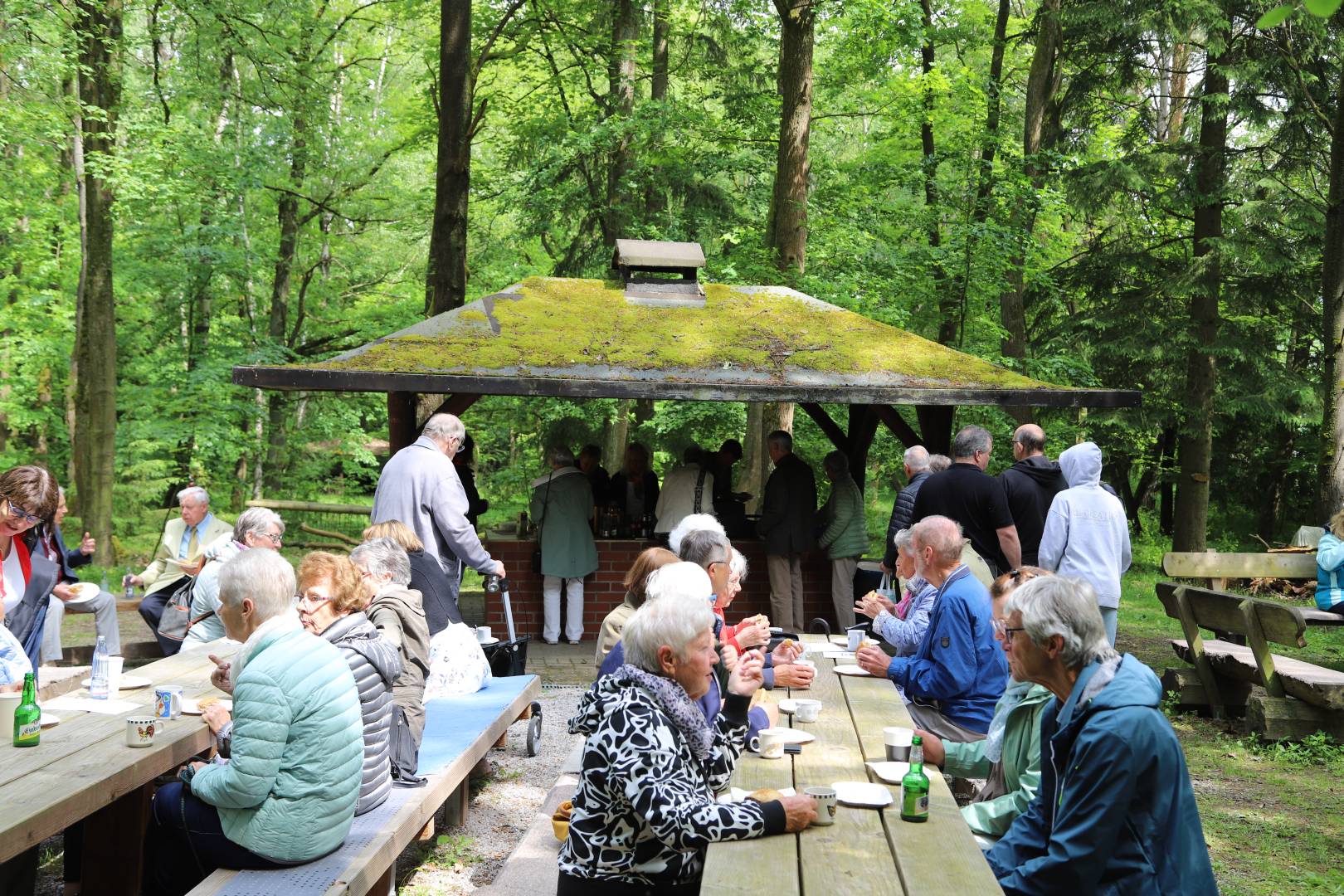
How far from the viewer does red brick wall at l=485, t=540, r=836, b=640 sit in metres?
11.0

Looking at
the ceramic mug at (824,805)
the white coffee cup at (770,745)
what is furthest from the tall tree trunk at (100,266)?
the ceramic mug at (824,805)

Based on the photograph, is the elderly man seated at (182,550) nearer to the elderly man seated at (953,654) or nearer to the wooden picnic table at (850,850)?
the elderly man seated at (953,654)

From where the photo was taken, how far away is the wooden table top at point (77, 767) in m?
3.47

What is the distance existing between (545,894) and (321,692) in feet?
5.38

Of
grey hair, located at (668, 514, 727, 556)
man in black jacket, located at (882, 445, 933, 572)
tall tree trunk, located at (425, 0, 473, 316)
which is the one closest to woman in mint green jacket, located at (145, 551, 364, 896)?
grey hair, located at (668, 514, 727, 556)

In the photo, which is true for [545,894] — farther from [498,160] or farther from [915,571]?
[498,160]

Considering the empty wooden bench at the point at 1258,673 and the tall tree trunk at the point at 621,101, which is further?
the tall tree trunk at the point at 621,101

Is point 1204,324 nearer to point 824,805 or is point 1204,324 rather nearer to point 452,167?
point 452,167

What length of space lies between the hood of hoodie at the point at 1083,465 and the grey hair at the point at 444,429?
4078 millimetres

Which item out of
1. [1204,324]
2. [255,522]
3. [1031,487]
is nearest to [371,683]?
[255,522]

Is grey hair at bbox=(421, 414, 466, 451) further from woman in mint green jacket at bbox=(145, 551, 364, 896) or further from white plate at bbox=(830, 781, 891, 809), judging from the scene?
white plate at bbox=(830, 781, 891, 809)

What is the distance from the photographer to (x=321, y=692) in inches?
142

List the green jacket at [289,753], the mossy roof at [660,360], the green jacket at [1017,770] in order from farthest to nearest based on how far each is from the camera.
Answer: the mossy roof at [660,360] < the green jacket at [1017,770] < the green jacket at [289,753]

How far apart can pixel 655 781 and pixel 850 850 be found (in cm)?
56
